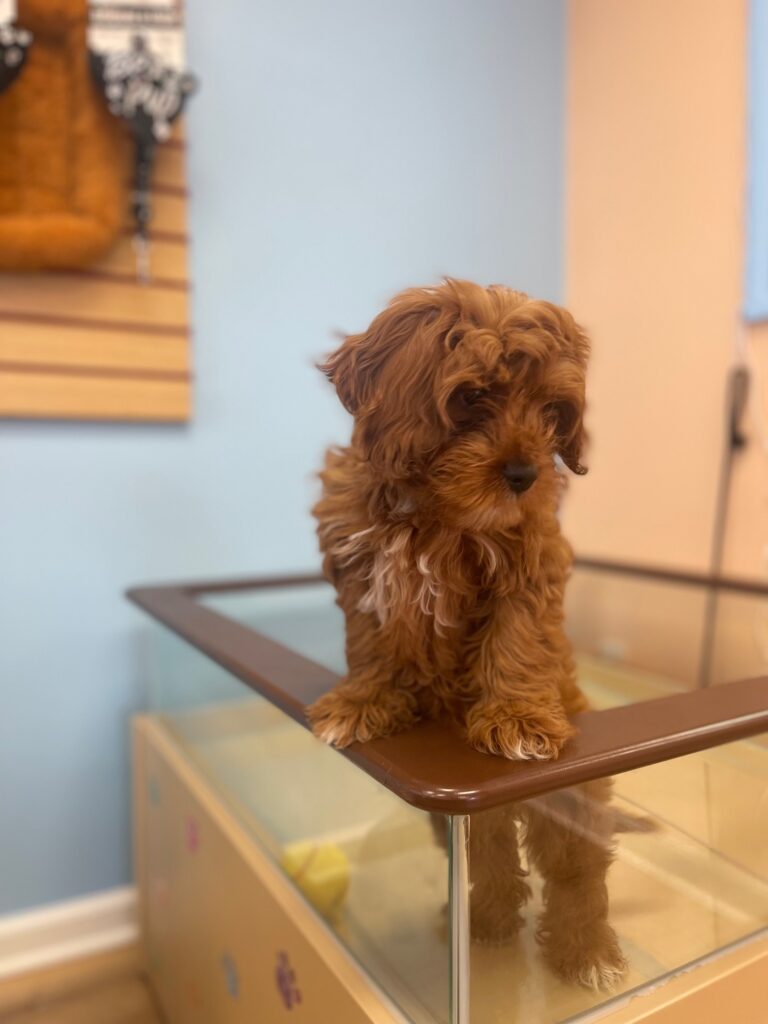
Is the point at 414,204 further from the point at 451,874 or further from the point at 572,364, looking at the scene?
the point at 451,874

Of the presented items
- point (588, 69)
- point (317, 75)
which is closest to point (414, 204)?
point (317, 75)

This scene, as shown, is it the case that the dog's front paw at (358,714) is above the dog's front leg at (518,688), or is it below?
below

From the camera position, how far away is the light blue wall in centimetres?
150

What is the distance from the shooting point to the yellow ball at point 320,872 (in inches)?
36.7

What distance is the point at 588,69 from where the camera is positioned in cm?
188

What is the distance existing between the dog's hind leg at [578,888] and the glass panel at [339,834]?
0.11 m

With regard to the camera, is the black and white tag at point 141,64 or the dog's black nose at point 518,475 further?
the black and white tag at point 141,64

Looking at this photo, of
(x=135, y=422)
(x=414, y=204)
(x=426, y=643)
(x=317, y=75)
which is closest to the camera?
(x=426, y=643)

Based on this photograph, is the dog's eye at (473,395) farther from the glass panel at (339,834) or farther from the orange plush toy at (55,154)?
the orange plush toy at (55,154)

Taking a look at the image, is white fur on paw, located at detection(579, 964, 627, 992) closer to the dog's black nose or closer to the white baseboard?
the dog's black nose

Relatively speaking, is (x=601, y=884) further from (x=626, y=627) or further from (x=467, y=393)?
(x=626, y=627)


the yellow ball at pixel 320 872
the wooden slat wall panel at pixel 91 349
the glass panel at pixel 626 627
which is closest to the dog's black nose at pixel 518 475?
the yellow ball at pixel 320 872

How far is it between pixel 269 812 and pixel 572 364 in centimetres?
77

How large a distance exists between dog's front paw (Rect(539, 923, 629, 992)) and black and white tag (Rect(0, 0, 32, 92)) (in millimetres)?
1426
